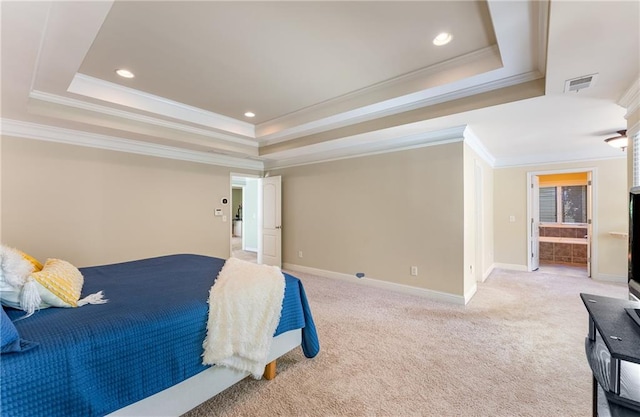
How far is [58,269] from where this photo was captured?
171 cm

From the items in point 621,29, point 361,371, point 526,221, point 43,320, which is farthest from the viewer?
point 526,221

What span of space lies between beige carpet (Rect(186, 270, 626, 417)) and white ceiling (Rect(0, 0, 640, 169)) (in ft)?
7.61

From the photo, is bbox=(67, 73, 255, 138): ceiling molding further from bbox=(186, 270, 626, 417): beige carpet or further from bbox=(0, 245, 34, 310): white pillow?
bbox=(186, 270, 626, 417): beige carpet

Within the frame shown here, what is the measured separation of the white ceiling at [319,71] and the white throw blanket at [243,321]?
191 cm

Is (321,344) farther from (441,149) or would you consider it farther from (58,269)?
(441,149)

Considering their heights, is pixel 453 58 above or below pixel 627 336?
above

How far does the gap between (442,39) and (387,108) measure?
1024 millimetres

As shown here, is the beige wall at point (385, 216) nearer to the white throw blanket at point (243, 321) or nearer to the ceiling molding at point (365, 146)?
the ceiling molding at point (365, 146)

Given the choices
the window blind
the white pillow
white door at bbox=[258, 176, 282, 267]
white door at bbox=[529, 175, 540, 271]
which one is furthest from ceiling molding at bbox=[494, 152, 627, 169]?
the white pillow

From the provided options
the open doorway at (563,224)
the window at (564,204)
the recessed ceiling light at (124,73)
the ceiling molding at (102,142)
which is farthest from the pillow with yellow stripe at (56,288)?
the window at (564,204)

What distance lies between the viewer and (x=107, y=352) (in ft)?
4.11

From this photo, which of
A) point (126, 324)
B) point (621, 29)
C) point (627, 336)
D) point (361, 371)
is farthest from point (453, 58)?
point (126, 324)

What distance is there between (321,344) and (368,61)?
2.72 metres

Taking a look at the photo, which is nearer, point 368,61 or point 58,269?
point 58,269
